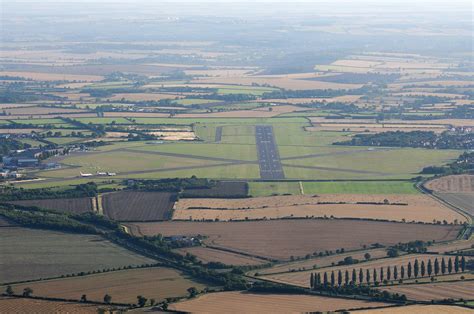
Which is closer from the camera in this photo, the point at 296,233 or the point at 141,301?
the point at 141,301

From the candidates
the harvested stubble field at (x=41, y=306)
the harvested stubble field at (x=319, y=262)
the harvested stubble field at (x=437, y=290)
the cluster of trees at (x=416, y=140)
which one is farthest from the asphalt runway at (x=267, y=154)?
the harvested stubble field at (x=41, y=306)

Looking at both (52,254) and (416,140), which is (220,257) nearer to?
(52,254)

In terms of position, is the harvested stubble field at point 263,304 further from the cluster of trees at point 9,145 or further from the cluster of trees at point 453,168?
the cluster of trees at point 9,145

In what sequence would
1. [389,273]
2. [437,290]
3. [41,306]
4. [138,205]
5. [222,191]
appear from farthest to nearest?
[222,191] < [138,205] < [389,273] < [437,290] < [41,306]

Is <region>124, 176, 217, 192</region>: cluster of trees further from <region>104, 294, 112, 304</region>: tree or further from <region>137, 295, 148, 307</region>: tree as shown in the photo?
Result: <region>137, 295, 148, 307</region>: tree

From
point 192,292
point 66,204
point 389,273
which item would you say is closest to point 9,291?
point 192,292

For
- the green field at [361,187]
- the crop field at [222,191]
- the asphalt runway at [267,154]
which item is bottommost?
the green field at [361,187]

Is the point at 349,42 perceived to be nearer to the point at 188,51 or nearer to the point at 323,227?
the point at 188,51
